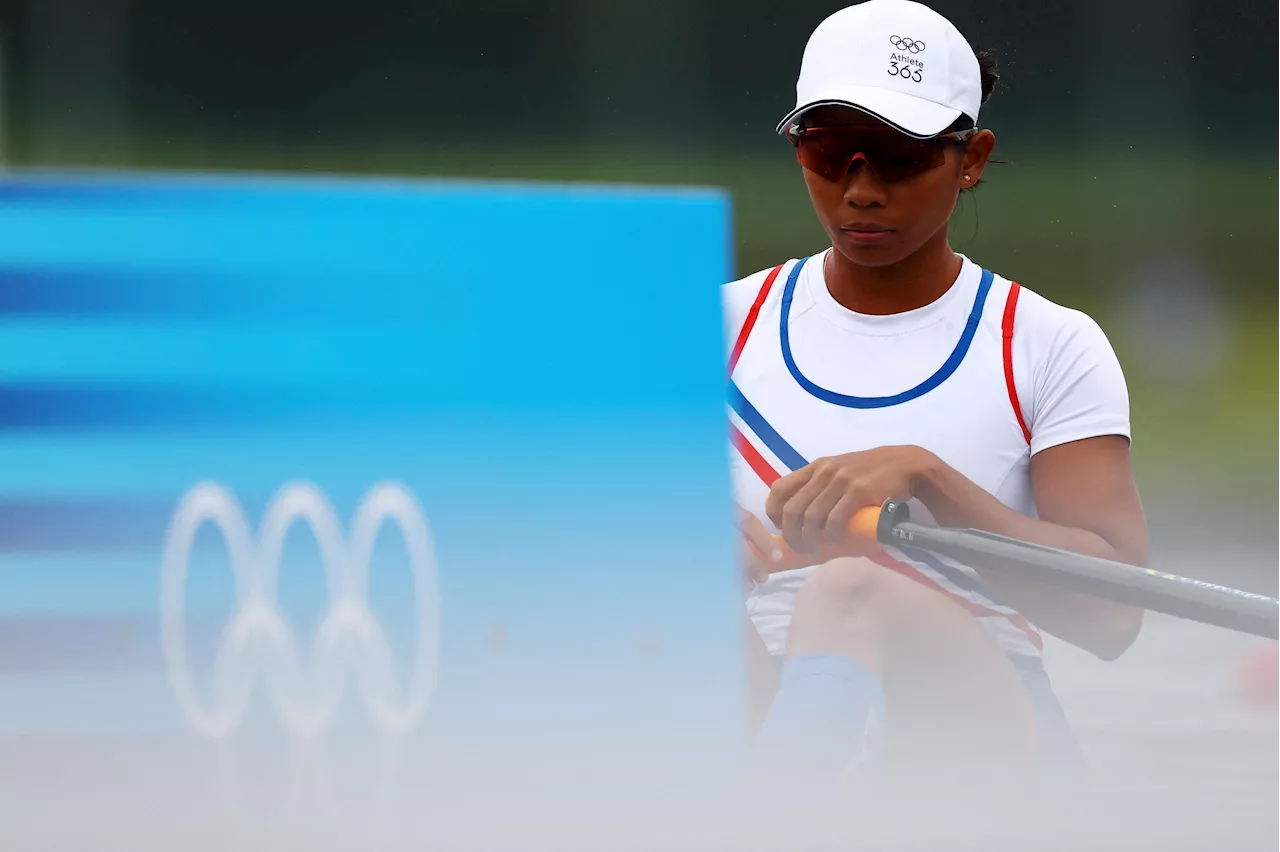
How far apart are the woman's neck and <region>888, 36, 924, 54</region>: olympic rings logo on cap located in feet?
0.53

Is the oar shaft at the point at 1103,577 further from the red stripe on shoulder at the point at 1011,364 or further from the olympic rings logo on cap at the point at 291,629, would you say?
the olympic rings logo on cap at the point at 291,629

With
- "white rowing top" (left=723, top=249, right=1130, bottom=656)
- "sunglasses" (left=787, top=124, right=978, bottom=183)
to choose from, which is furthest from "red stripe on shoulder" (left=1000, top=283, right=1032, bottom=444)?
"sunglasses" (left=787, top=124, right=978, bottom=183)

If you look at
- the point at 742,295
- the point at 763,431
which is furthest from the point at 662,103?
the point at 763,431

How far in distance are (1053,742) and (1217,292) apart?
60.2 inches

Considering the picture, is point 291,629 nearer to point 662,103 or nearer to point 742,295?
point 742,295

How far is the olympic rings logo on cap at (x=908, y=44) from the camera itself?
1.12 m

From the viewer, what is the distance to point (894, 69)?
1.11 m

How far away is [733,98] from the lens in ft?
6.81

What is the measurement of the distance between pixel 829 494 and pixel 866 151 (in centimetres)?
29

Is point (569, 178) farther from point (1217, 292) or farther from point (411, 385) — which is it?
point (1217, 292)

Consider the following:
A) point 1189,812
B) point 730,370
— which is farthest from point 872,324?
point 1189,812

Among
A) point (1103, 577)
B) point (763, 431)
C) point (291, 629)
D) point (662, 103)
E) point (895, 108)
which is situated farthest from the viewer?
point (662, 103)

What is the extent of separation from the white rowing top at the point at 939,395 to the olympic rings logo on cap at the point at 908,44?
0.19 m

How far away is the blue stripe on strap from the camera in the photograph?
3.87 feet
